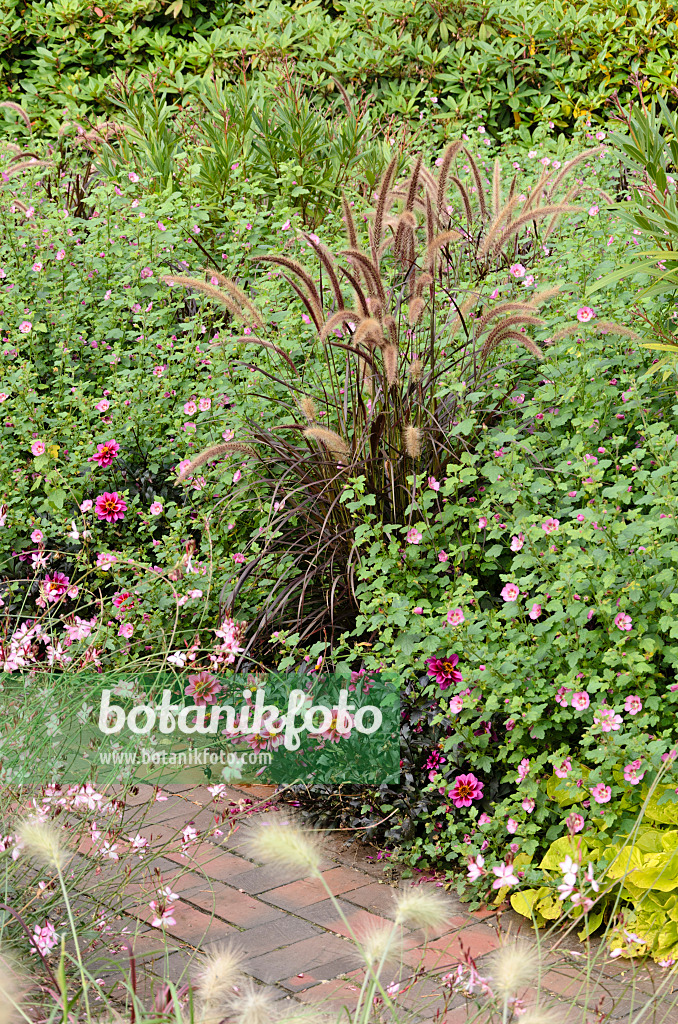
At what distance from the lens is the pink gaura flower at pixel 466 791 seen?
2.94 meters

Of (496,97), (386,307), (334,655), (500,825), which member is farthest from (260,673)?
(496,97)

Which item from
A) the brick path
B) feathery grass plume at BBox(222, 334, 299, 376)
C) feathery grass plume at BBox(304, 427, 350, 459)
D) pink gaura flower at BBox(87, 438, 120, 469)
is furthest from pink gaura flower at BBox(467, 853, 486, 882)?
pink gaura flower at BBox(87, 438, 120, 469)

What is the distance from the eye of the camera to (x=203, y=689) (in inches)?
123

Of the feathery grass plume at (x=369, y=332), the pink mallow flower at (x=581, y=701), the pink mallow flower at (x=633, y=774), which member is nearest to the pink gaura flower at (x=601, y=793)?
the pink mallow flower at (x=633, y=774)

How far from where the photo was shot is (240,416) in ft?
12.9

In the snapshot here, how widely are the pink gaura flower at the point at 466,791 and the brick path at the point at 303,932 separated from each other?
26 cm

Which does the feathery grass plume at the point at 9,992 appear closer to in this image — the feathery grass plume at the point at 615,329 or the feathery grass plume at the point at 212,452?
the feathery grass plume at the point at 212,452

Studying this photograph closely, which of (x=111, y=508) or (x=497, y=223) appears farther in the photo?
(x=111, y=508)

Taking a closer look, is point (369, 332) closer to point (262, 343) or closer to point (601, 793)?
point (262, 343)

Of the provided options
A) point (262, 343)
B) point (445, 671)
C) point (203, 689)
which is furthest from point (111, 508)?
point (445, 671)

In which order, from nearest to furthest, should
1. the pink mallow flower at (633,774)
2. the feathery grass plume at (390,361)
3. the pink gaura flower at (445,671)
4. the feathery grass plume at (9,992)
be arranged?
the feathery grass plume at (9,992), the pink mallow flower at (633,774), the pink gaura flower at (445,671), the feathery grass plume at (390,361)

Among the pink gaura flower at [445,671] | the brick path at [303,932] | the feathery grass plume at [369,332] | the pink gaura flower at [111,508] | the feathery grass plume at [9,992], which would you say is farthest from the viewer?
the pink gaura flower at [111,508]

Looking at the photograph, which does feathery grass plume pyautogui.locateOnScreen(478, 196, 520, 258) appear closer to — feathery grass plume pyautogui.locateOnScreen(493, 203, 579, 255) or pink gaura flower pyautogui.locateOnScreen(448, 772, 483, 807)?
feathery grass plume pyautogui.locateOnScreen(493, 203, 579, 255)

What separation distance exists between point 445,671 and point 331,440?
79 centimetres
